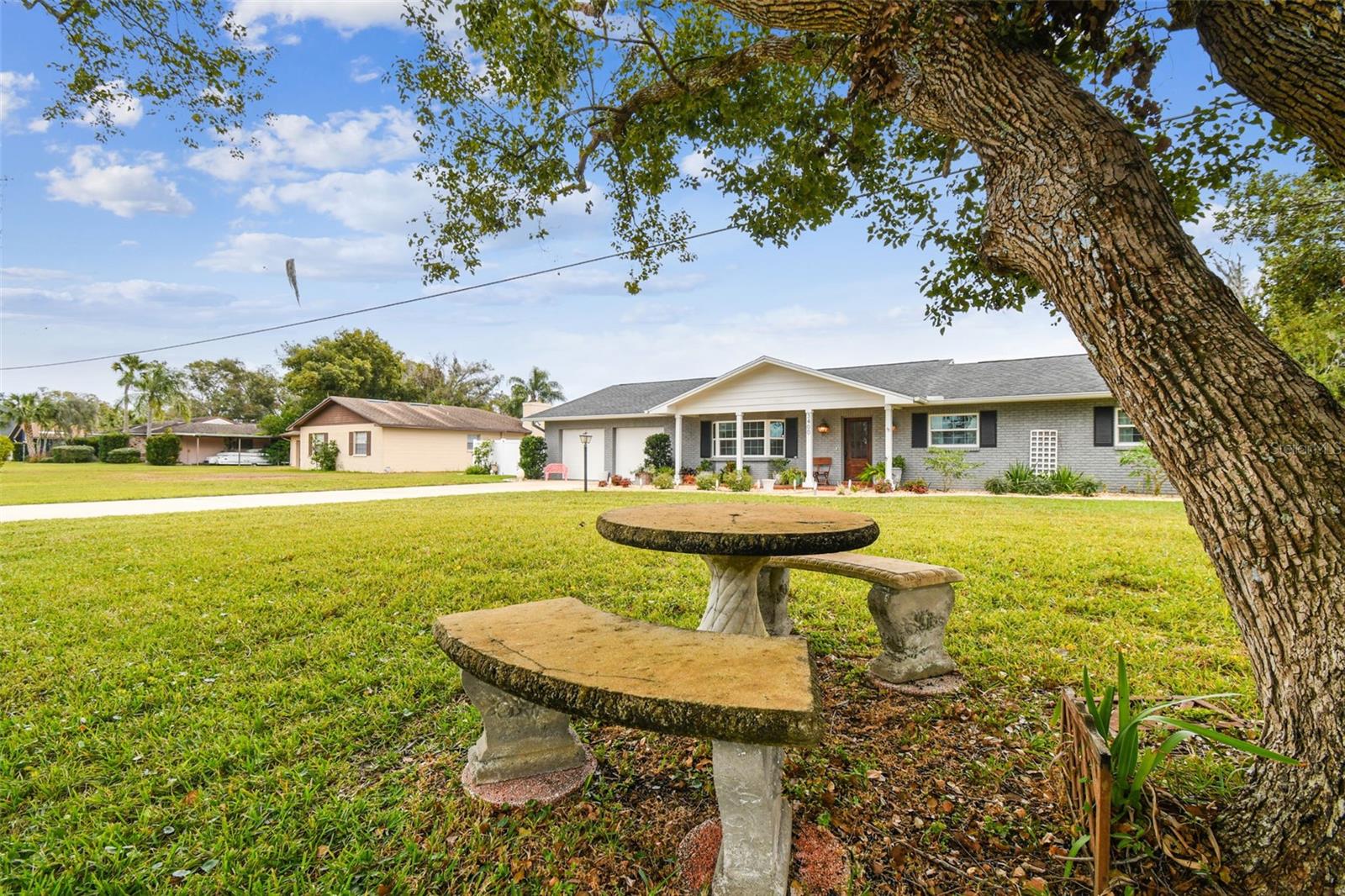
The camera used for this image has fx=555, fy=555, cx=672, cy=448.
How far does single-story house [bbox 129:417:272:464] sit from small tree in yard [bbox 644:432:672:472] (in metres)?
30.8

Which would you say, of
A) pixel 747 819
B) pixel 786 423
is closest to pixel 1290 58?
pixel 747 819

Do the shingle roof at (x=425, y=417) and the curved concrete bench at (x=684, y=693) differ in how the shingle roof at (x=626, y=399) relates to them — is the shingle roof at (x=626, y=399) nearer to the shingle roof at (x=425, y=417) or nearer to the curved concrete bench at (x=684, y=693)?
the shingle roof at (x=425, y=417)

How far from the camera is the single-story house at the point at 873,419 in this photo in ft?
44.0

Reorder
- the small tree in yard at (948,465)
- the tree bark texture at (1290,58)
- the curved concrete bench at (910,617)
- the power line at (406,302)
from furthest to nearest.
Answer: the small tree in yard at (948,465), the power line at (406,302), the curved concrete bench at (910,617), the tree bark texture at (1290,58)

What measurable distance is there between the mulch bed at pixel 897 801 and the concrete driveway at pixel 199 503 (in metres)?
10.7

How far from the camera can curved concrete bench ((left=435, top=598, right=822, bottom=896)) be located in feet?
4.49

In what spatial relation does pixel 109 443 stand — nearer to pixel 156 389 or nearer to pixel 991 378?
pixel 156 389

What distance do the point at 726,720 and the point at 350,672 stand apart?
8.96 ft

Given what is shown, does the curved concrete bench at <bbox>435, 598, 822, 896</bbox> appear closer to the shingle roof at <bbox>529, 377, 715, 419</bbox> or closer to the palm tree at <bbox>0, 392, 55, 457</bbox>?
the shingle roof at <bbox>529, 377, 715, 419</bbox>

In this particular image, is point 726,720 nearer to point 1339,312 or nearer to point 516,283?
point 1339,312

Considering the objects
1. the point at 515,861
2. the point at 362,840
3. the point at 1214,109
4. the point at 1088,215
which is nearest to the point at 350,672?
the point at 362,840

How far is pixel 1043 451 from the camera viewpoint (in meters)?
13.7

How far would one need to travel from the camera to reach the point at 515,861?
176 cm

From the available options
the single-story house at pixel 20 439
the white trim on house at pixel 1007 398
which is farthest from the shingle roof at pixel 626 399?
the single-story house at pixel 20 439
